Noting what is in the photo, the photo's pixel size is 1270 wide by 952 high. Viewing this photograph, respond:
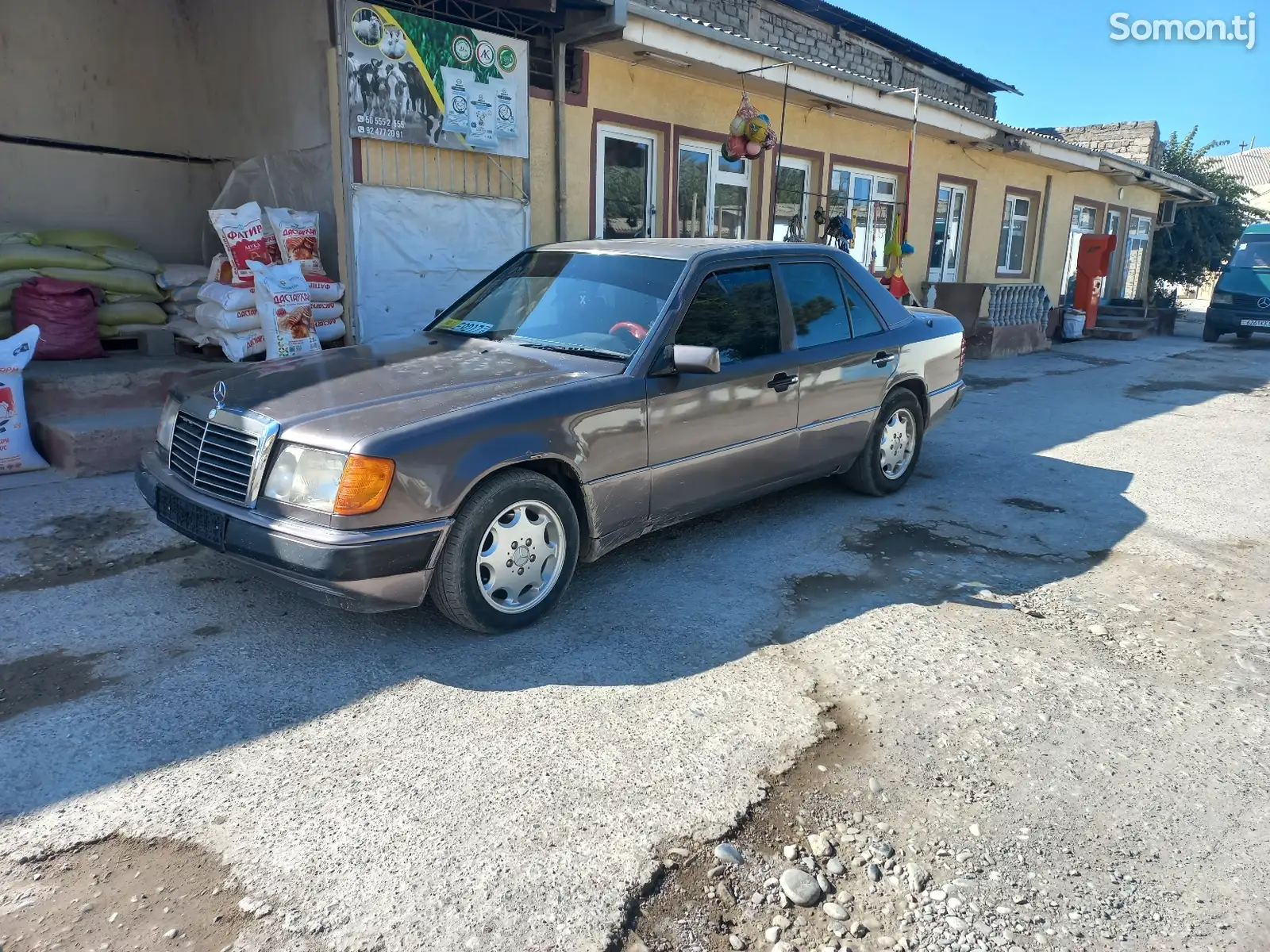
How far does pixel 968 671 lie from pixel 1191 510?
343cm

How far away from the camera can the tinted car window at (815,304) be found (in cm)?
491

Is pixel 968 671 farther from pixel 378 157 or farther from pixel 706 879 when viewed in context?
pixel 378 157

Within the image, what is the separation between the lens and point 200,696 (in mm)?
3107

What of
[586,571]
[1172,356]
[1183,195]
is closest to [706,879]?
[586,571]

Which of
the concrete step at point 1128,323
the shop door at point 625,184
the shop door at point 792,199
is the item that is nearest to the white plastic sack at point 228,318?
the shop door at point 625,184

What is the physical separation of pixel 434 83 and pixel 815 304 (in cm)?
417

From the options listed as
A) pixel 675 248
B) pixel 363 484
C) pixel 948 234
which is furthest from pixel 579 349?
pixel 948 234

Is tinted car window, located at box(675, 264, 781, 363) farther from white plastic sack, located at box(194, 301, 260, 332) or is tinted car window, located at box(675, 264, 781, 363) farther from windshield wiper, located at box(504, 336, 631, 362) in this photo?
white plastic sack, located at box(194, 301, 260, 332)

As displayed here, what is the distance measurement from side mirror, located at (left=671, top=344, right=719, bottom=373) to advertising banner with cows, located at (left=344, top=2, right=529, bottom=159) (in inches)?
172

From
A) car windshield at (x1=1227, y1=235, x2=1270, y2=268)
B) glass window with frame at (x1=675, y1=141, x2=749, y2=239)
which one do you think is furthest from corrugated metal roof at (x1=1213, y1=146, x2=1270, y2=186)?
glass window with frame at (x1=675, y1=141, x2=749, y2=239)

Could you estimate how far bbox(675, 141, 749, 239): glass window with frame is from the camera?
1019 centimetres

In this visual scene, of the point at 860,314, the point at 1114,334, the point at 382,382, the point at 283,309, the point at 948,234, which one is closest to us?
the point at 382,382

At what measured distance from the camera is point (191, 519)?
3.54m

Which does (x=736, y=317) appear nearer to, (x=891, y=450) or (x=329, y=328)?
(x=891, y=450)
